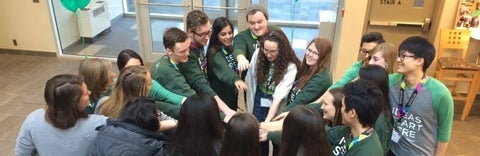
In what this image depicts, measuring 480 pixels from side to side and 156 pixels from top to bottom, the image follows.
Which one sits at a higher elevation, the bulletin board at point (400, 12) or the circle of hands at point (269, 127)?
the bulletin board at point (400, 12)

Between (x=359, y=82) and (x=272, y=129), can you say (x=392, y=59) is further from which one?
(x=272, y=129)

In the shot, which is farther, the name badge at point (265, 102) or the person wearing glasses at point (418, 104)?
the name badge at point (265, 102)

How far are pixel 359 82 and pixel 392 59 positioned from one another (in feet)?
2.20

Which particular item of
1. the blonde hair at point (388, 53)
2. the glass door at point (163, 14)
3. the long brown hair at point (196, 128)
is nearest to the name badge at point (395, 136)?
the blonde hair at point (388, 53)

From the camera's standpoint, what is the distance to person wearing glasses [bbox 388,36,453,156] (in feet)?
6.60

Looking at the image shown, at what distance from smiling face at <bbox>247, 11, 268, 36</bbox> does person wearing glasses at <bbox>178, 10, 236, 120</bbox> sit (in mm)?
385

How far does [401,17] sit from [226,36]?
109 inches

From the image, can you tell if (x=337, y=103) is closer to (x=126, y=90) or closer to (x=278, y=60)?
(x=278, y=60)

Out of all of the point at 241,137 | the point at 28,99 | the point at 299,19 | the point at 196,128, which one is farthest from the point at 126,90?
the point at 299,19

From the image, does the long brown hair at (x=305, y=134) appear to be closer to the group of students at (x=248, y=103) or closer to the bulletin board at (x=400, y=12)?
the group of students at (x=248, y=103)

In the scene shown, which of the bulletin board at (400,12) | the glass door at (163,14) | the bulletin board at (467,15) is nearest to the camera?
the bulletin board at (467,15)

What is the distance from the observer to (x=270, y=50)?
240 cm

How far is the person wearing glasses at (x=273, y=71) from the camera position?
2422 millimetres

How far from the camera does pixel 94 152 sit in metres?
1.73
